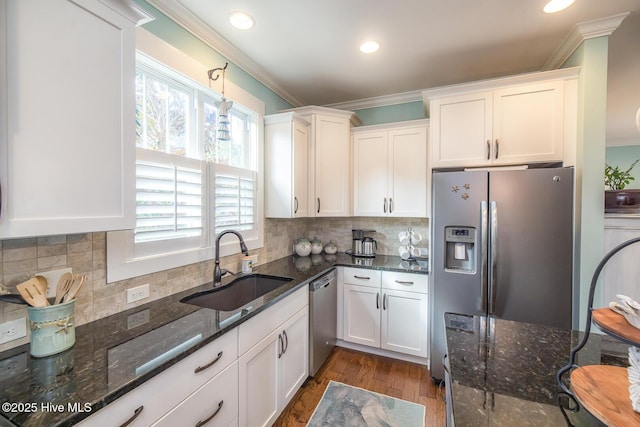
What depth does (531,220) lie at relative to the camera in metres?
1.86

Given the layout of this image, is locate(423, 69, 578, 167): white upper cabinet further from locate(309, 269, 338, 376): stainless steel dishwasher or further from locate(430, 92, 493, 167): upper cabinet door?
locate(309, 269, 338, 376): stainless steel dishwasher

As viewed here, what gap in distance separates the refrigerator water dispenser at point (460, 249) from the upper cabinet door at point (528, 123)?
0.67 metres

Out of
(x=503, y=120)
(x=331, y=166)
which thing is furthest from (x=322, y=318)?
(x=503, y=120)

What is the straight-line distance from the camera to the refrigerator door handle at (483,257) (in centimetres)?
192

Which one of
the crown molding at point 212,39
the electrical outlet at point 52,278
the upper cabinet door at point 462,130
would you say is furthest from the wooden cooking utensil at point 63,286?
the upper cabinet door at point 462,130

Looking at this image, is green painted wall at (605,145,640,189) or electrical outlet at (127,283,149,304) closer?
electrical outlet at (127,283,149,304)

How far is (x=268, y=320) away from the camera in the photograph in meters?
1.55

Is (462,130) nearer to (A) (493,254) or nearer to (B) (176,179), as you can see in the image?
(A) (493,254)

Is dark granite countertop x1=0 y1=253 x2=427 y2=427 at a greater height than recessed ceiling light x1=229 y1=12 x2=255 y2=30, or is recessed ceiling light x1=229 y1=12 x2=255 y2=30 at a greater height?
recessed ceiling light x1=229 y1=12 x2=255 y2=30

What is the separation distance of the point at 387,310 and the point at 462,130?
1.75 metres

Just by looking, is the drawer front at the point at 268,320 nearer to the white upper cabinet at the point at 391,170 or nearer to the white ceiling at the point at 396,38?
the white upper cabinet at the point at 391,170

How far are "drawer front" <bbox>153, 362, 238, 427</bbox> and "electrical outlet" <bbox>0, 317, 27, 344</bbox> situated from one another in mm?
683

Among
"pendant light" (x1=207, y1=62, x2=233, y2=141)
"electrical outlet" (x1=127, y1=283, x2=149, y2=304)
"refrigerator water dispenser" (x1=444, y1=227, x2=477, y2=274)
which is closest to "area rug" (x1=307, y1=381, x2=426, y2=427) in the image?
"refrigerator water dispenser" (x1=444, y1=227, x2=477, y2=274)

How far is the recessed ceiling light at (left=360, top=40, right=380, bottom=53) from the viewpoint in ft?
6.56
